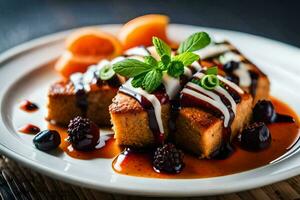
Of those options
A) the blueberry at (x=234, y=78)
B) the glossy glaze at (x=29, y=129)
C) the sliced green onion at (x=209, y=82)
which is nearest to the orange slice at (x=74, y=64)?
the glossy glaze at (x=29, y=129)

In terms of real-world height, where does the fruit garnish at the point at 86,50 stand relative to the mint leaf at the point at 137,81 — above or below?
below

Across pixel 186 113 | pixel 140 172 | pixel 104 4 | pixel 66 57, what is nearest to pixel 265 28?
pixel 104 4

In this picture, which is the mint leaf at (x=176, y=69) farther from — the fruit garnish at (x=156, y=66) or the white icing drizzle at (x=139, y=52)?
the white icing drizzle at (x=139, y=52)

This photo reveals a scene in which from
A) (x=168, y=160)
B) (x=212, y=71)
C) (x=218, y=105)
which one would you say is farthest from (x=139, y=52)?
(x=168, y=160)

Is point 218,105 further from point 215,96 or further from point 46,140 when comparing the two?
point 46,140

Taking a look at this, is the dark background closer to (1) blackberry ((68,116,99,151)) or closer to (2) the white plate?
(2) the white plate

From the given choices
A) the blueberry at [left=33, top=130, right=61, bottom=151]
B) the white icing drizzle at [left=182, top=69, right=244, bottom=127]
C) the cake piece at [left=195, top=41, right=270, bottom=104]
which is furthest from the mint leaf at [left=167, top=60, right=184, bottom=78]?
the blueberry at [left=33, top=130, right=61, bottom=151]

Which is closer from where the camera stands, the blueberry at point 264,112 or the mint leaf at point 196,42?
the mint leaf at point 196,42
